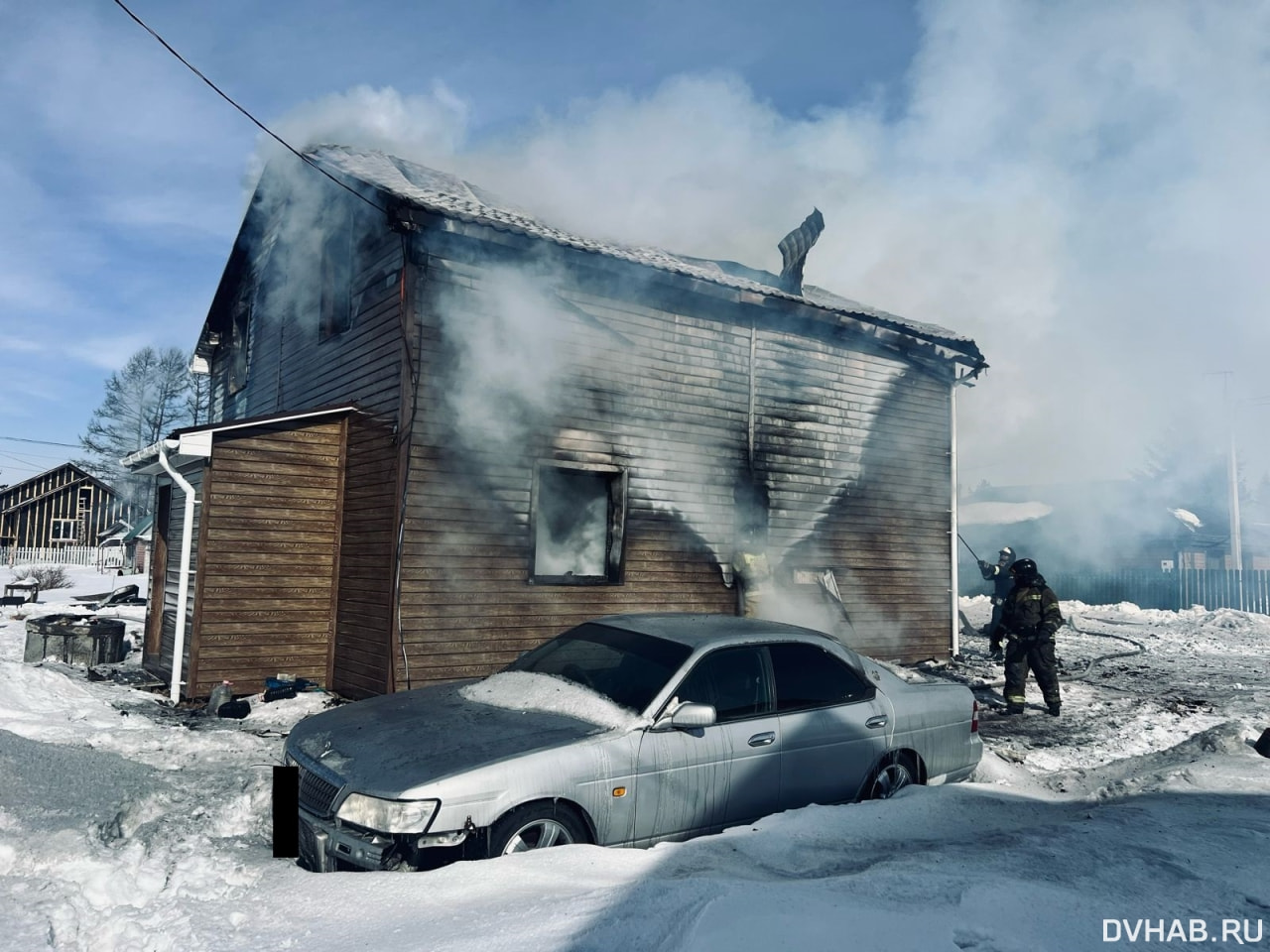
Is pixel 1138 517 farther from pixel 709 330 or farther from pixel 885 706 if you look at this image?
pixel 885 706

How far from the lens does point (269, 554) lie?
8.64m

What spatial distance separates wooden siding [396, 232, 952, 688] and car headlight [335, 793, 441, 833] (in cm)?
454

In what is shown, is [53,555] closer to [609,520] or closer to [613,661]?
[609,520]

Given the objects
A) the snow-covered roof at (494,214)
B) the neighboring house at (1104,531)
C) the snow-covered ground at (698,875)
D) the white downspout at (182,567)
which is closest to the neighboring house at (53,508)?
the snow-covered roof at (494,214)

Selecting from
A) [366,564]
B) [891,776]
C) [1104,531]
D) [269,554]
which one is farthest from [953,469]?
[1104,531]

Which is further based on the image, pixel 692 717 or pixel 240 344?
pixel 240 344

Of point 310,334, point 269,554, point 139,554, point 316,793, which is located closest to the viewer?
point 316,793

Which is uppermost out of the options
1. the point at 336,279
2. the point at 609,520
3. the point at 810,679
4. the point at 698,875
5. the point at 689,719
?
the point at 336,279

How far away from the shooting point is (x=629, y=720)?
4.07 metres

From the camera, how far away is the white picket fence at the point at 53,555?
3388cm

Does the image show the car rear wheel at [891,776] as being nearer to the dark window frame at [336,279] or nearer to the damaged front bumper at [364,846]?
the damaged front bumper at [364,846]

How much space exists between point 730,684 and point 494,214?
590 centimetres

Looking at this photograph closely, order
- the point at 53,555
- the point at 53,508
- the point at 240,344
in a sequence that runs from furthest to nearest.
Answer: the point at 53,508 → the point at 53,555 → the point at 240,344

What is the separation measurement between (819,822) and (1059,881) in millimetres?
1185
